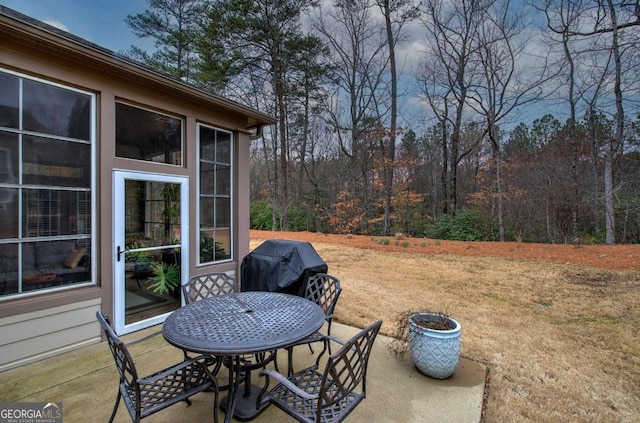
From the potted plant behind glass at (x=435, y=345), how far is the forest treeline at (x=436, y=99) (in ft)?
29.5

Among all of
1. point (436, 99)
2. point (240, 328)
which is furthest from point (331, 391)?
point (436, 99)

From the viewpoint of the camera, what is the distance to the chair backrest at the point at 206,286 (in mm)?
2734

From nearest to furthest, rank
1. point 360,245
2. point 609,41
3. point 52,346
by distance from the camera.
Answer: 1. point 52,346
2. point 609,41
3. point 360,245

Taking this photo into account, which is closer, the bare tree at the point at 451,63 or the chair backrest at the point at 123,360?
the chair backrest at the point at 123,360

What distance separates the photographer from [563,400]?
220 centimetres

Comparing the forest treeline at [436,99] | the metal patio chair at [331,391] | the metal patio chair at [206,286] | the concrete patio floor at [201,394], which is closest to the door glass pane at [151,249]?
the concrete patio floor at [201,394]

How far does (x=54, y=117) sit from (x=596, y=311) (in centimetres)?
650

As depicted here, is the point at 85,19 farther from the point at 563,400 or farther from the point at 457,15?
the point at 457,15

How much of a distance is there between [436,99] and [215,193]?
1296 cm

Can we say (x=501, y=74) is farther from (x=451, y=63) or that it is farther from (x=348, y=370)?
(x=348, y=370)

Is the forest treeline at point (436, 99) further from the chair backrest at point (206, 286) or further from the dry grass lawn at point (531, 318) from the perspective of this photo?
the chair backrest at point (206, 286)

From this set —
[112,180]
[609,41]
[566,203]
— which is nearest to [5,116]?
[112,180]

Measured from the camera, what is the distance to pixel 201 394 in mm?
2217

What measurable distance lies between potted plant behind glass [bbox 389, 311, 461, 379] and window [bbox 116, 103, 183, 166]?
10.2 ft
